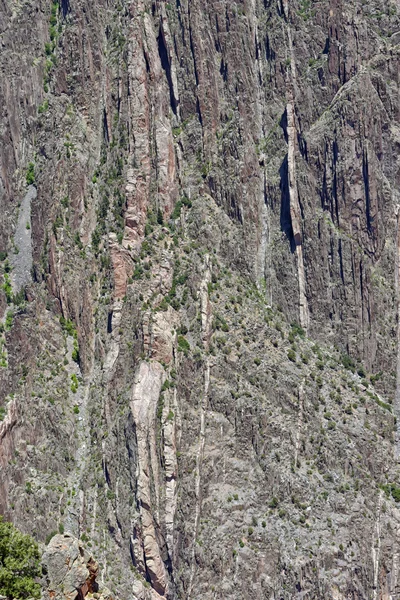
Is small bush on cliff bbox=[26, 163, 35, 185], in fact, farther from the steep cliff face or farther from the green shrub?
the steep cliff face

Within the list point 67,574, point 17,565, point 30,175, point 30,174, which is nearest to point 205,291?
point 30,175

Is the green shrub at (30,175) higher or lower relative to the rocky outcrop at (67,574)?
higher

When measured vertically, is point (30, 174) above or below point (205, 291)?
above

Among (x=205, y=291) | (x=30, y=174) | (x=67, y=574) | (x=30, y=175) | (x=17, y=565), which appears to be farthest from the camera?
(x=30, y=174)

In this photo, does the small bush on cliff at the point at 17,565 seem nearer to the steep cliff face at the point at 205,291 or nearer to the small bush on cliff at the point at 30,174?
the steep cliff face at the point at 205,291

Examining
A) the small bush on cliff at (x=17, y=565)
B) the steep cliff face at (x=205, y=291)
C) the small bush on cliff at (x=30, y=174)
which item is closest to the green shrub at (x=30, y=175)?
the small bush on cliff at (x=30, y=174)

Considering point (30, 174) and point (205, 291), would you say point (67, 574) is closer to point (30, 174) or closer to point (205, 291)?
point (205, 291)
